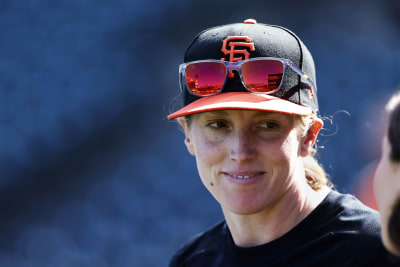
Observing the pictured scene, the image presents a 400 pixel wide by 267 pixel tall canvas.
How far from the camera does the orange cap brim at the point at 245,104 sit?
1576 mm

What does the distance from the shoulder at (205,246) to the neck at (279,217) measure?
0.16 m

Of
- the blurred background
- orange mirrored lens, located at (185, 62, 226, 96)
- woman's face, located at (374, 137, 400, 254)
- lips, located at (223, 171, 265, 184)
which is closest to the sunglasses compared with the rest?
orange mirrored lens, located at (185, 62, 226, 96)

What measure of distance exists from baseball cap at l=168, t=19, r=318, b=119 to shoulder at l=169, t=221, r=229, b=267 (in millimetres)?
540

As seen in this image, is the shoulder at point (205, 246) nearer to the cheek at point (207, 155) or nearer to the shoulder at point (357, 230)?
the cheek at point (207, 155)

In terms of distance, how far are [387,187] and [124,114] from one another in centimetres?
306

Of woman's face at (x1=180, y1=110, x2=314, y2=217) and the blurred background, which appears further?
the blurred background

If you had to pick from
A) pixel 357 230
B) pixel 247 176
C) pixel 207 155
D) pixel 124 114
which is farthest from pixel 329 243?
pixel 124 114

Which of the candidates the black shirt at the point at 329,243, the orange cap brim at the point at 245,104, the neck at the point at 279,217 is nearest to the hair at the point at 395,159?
the black shirt at the point at 329,243

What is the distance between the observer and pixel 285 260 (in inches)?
65.5

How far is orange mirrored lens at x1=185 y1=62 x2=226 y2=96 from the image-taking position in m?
1.70

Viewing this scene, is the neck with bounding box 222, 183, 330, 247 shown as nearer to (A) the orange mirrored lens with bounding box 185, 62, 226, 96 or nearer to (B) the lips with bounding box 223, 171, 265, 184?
(B) the lips with bounding box 223, 171, 265, 184

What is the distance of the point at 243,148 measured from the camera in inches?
63.4

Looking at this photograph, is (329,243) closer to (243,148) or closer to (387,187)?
(243,148)

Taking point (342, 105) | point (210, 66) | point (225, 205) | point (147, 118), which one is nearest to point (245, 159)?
point (225, 205)
